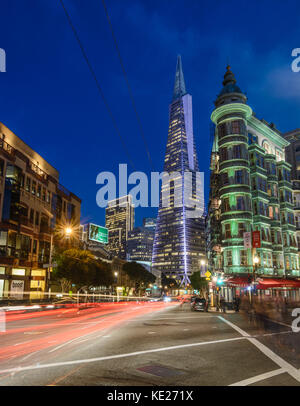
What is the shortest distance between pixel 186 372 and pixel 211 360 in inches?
71.6

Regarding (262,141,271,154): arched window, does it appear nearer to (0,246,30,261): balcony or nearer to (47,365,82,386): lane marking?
(0,246,30,261): balcony

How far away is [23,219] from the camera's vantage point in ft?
145

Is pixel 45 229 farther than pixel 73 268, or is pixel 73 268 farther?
pixel 45 229

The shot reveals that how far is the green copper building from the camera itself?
48844 mm

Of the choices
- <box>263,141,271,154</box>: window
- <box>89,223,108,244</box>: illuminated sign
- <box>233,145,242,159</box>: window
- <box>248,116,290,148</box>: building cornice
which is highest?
<box>248,116,290,148</box>: building cornice

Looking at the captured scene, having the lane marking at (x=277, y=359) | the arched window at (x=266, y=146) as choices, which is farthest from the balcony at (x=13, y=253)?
the arched window at (x=266, y=146)

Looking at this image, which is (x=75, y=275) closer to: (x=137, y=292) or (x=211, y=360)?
(x=211, y=360)

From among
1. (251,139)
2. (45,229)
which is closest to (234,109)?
(251,139)

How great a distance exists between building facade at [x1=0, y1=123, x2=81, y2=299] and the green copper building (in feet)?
88.1

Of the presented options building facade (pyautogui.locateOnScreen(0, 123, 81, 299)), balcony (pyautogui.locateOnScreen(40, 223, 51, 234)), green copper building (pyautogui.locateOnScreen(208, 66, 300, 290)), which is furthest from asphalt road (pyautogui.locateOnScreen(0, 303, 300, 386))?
→ balcony (pyautogui.locateOnScreen(40, 223, 51, 234))

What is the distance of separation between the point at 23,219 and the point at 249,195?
33681 millimetres

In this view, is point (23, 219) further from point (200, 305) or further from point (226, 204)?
point (226, 204)

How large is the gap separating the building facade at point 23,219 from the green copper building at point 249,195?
1058 inches

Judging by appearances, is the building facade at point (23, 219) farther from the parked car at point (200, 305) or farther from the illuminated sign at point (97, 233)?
the illuminated sign at point (97, 233)
